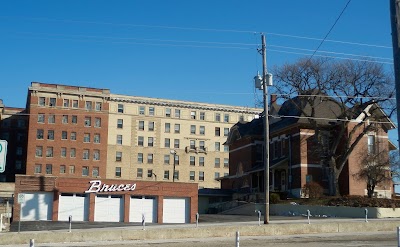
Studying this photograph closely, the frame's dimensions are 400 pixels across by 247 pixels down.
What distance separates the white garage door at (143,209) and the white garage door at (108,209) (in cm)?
97

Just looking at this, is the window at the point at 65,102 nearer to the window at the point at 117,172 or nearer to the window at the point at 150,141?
the window at the point at 117,172

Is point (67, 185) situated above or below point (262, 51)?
below

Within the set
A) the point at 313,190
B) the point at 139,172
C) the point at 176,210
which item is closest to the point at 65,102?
the point at 139,172

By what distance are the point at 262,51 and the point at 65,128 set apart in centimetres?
6619

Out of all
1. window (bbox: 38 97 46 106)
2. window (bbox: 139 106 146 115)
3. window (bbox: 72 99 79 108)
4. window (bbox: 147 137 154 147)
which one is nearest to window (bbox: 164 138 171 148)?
window (bbox: 147 137 154 147)

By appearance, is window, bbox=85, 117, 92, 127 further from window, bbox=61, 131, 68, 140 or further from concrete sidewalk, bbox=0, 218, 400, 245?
concrete sidewalk, bbox=0, 218, 400, 245

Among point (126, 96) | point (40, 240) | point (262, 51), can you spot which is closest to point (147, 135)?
point (126, 96)

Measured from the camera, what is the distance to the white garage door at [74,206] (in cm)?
4428

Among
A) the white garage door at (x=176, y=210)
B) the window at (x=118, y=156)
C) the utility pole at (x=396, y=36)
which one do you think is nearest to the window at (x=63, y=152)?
the window at (x=118, y=156)

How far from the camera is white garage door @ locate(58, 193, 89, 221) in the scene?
44.3 metres

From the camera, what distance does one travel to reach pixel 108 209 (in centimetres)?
4547

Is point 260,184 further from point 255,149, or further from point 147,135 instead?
point 147,135

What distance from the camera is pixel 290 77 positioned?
2087 inches

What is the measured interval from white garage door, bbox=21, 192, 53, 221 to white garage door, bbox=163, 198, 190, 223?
993cm
